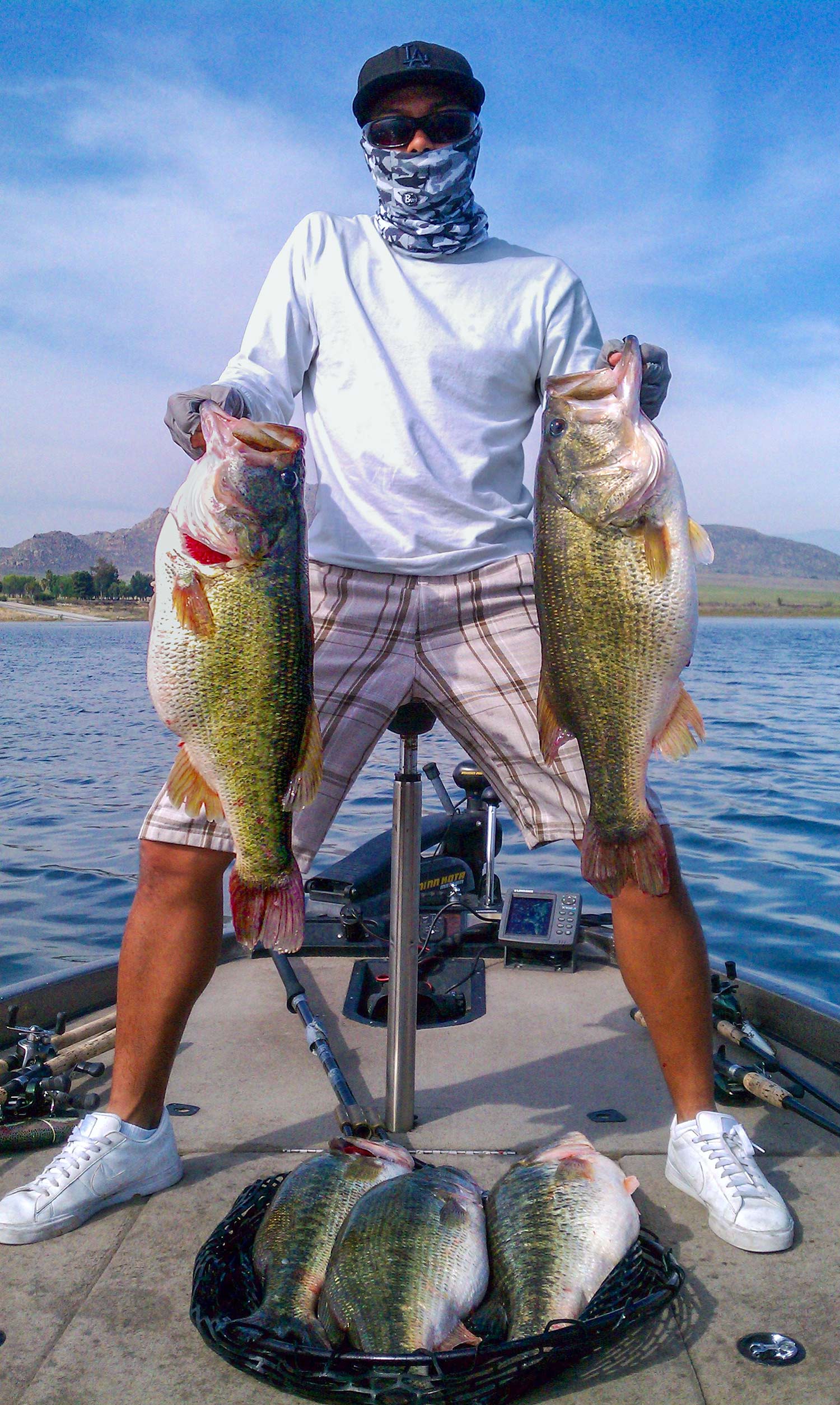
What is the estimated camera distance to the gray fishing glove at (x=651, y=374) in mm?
2551

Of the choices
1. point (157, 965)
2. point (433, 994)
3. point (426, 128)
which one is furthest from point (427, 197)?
point (433, 994)

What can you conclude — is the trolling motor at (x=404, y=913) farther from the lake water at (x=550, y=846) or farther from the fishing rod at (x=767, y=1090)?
the lake water at (x=550, y=846)

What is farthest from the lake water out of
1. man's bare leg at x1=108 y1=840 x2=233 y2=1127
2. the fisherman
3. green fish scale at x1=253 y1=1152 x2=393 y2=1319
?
man's bare leg at x1=108 y1=840 x2=233 y2=1127

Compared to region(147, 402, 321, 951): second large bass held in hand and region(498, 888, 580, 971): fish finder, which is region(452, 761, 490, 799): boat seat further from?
region(147, 402, 321, 951): second large bass held in hand

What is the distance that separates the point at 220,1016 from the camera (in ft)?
14.5

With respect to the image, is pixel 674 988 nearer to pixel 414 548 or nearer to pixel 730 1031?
pixel 730 1031

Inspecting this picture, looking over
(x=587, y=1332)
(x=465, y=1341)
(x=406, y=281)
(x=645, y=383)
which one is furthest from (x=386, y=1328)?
(x=406, y=281)

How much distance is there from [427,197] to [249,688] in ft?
5.64

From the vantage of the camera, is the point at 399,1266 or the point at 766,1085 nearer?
the point at 399,1266

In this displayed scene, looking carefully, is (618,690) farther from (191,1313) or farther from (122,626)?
(122,626)

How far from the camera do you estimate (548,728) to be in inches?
104

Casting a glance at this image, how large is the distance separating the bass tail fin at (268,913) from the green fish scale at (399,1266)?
649 millimetres

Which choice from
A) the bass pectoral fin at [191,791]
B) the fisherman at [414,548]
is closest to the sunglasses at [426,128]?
the fisherman at [414,548]

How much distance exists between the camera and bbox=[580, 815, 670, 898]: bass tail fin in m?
2.57
